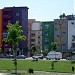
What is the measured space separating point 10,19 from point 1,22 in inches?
133

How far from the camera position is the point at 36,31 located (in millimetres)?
128625

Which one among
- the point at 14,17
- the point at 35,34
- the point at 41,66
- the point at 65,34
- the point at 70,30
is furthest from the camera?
the point at 35,34

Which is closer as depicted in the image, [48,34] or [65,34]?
[65,34]

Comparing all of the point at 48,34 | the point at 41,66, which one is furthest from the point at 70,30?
the point at 41,66

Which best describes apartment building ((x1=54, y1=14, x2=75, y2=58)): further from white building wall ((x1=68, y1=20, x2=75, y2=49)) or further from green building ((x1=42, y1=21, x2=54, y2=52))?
green building ((x1=42, y1=21, x2=54, y2=52))

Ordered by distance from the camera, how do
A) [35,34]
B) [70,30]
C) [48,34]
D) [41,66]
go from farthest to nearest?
[35,34] → [48,34] → [70,30] → [41,66]

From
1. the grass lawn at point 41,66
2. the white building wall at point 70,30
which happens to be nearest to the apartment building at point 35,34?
the white building wall at point 70,30

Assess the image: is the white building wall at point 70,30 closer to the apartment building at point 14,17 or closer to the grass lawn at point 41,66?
the apartment building at point 14,17

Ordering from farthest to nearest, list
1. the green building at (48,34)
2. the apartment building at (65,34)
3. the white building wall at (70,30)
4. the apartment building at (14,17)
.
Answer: the green building at (48,34), the white building wall at (70,30), the apartment building at (14,17), the apartment building at (65,34)

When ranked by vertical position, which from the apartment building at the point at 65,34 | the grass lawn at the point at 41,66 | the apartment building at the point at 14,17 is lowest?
the grass lawn at the point at 41,66

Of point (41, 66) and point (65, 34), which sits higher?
point (65, 34)

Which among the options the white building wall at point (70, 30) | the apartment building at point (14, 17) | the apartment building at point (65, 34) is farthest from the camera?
the white building wall at point (70, 30)

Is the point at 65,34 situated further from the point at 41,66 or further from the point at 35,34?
the point at 41,66

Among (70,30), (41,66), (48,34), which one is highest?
(70,30)
